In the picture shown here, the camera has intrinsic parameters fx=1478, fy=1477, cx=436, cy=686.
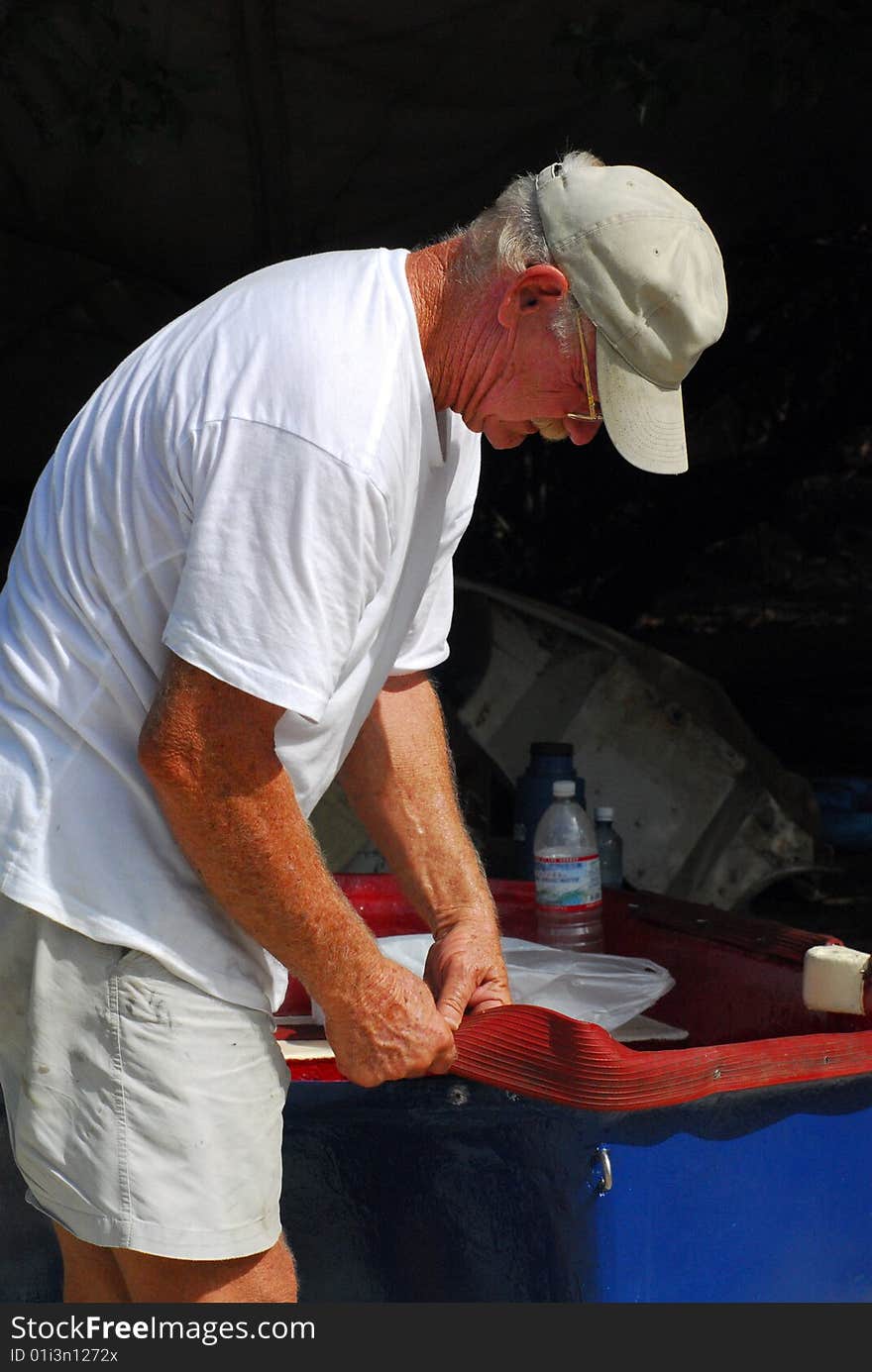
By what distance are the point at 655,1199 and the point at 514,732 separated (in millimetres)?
2860

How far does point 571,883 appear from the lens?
2.60 metres

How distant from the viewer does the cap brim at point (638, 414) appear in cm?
159

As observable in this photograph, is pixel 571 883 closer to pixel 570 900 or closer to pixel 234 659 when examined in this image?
pixel 570 900

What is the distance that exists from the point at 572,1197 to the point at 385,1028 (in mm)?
377

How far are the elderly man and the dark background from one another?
2.66 metres

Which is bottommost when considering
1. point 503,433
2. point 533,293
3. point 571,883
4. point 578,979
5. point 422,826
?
point 578,979

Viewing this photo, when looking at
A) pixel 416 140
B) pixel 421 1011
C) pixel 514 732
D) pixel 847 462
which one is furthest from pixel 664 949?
pixel 847 462

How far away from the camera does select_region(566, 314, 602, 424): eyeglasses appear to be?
62.4 inches

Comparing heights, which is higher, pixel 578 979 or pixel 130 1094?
pixel 130 1094

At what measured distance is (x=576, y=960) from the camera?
248cm

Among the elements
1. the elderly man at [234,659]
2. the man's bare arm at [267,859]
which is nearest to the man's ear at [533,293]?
the elderly man at [234,659]

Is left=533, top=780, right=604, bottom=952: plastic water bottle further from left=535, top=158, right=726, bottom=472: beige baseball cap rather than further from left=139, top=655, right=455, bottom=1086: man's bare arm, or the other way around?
left=535, top=158, right=726, bottom=472: beige baseball cap

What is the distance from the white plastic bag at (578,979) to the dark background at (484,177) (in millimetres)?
2536

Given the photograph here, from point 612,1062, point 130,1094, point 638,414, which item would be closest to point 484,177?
point 638,414
